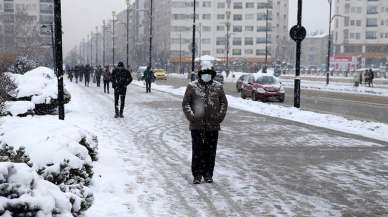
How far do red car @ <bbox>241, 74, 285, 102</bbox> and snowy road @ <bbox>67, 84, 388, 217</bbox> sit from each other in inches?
469

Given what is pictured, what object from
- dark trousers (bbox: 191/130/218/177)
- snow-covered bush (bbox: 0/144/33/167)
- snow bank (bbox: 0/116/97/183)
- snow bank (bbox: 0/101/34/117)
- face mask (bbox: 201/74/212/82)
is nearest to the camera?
snow-covered bush (bbox: 0/144/33/167)

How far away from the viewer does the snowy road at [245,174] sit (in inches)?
251

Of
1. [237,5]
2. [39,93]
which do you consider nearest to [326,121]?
[39,93]

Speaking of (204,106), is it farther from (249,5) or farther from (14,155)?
(249,5)

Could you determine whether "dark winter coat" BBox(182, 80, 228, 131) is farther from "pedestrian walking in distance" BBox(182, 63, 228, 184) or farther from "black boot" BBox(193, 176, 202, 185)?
"black boot" BBox(193, 176, 202, 185)

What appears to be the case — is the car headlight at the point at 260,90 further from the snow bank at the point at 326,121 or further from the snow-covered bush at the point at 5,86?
the snow-covered bush at the point at 5,86

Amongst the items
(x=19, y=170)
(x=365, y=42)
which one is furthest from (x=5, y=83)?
(x=365, y=42)

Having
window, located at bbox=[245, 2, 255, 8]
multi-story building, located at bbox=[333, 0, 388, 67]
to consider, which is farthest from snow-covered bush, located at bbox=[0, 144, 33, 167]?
window, located at bbox=[245, 2, 255, 8]

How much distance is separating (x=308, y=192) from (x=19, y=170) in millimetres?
4240

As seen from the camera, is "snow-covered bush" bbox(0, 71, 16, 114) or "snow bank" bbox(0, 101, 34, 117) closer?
"snow bank" bbox(0, 101, 34, 117)

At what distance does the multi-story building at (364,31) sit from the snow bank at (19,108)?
3939 inches

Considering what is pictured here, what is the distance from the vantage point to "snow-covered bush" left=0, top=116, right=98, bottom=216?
5.48 m

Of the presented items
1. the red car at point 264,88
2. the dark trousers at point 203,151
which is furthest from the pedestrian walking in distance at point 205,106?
the red car at point 264,88

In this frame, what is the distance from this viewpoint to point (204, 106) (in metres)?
7.47
